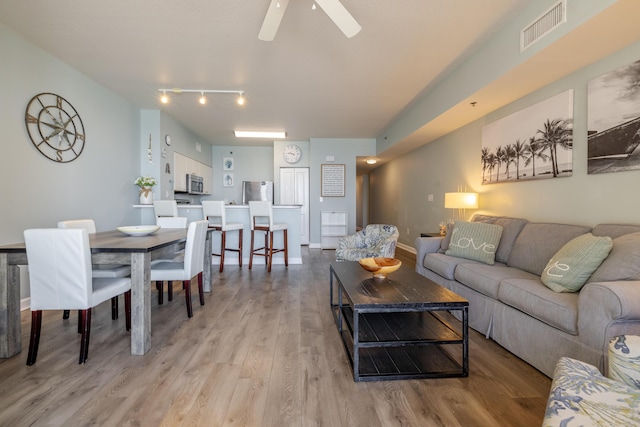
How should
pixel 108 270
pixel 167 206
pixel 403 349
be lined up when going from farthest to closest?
pixel 167 206, pixel 108 270, pixel 403 349

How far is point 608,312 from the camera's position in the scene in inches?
54.4

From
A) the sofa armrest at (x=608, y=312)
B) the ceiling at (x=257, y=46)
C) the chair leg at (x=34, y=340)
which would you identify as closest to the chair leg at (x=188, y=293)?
the chair leg at (x=34, y=340)

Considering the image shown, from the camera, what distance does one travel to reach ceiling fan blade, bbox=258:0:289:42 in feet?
6.46

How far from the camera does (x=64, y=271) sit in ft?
5.90

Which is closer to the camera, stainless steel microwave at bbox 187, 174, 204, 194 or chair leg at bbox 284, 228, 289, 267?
chair leg at bbox 284, 228, 289, 267

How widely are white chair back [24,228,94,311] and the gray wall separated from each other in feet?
12.4

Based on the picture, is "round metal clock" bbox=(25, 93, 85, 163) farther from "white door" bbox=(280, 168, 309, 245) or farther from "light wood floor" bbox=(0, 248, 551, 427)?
"white door" bbox=(280, 168, 309, 245)

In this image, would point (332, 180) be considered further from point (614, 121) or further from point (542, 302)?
point (542, 302)

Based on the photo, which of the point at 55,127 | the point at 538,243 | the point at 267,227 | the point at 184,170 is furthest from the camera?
the point at 184,170

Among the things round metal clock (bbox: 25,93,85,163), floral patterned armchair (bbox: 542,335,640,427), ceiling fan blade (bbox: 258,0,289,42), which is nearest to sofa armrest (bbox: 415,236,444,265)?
floral patterned armchair (bbox: 542,335,640,427)

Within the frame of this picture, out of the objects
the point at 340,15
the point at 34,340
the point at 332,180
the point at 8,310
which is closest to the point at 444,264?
the point at 340,15

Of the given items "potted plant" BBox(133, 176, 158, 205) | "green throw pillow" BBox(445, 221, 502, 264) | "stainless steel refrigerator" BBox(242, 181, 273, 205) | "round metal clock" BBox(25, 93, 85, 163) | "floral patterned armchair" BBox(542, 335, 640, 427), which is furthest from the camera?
A: "stainless steel refrigerator" BBox(242, 181, 273, 205)

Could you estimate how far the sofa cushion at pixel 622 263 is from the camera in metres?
1.60

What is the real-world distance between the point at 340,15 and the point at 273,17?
0.48 metres
